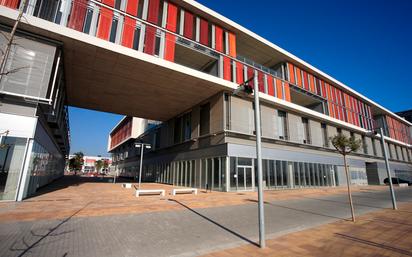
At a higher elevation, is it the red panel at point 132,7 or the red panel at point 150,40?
the red panel at point 132,7

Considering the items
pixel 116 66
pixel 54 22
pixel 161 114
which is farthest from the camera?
pixel 161 114

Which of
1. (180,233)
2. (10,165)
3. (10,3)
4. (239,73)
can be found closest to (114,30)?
(10,3)

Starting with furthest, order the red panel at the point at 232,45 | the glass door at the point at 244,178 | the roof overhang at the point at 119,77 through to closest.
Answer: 1. the red panel at the point at 232,45
2. the glass door at the point at 244,178
3. the roof overhang at the point at 119,77

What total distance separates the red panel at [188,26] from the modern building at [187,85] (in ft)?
0.34

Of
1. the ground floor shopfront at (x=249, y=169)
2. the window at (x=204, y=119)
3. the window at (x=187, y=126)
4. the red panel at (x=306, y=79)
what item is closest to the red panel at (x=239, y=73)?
the window at (x=204, y=119)

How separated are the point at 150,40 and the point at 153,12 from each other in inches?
112

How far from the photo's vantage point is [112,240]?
5664 millimetres

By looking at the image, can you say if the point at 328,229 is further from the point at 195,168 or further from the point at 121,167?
the point at 121,167

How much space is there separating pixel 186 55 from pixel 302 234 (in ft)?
64.5

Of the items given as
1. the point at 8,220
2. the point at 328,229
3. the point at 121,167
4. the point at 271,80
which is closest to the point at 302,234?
the point at 328,229

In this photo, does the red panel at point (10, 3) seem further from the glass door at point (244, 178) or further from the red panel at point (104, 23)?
the glass door at point (244, 178)

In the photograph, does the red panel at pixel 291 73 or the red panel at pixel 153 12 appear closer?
the red panel at pixel 153 12

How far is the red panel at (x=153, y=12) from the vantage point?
1762 centimetres

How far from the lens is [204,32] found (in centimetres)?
2073
